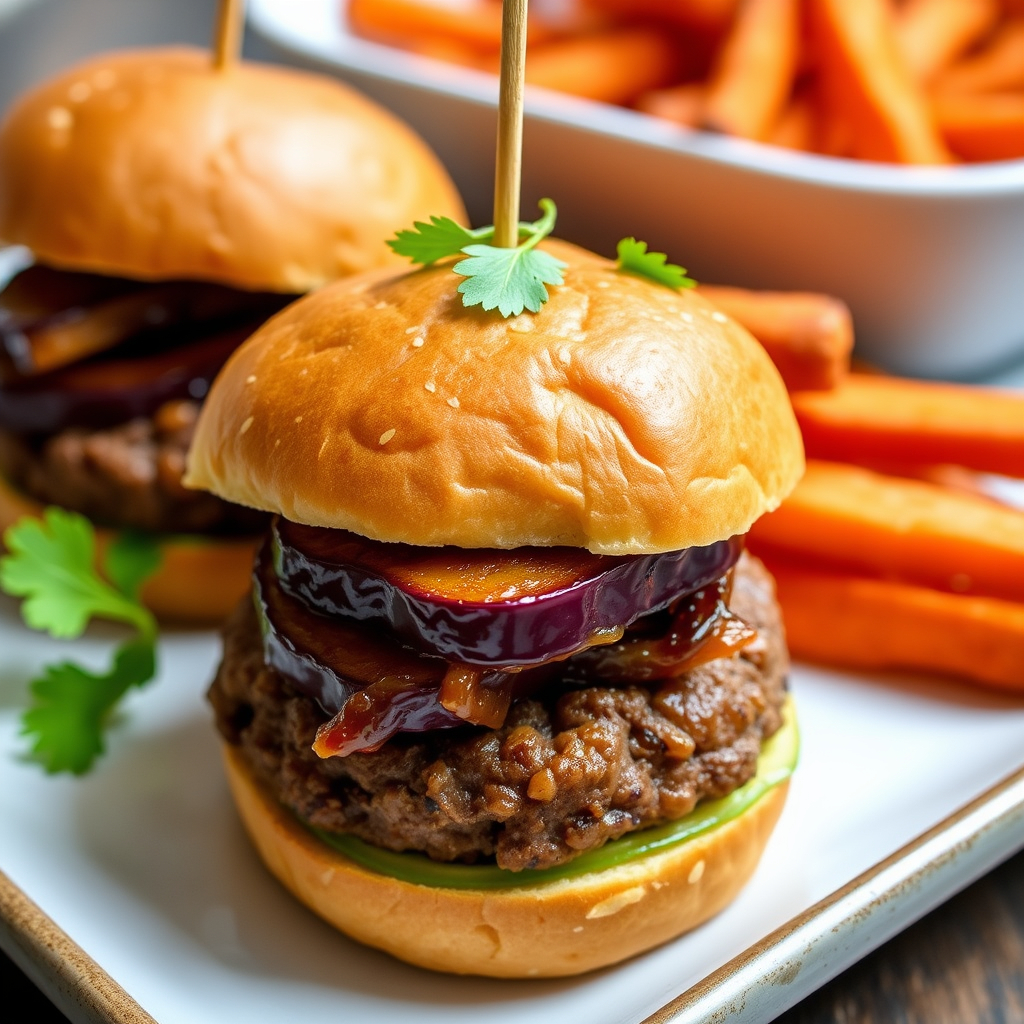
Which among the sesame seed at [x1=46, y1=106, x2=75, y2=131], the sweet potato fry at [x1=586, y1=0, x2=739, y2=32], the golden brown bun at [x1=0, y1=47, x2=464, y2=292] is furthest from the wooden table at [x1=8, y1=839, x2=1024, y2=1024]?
the sweet potato fry at [x1=586, y1=0, x2=739, y2=32]

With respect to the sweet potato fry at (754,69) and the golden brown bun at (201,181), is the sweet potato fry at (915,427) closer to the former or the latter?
the sweet potato fry at (754,69)

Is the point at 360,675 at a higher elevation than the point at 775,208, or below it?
below

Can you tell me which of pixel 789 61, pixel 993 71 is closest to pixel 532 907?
pixel 789 61

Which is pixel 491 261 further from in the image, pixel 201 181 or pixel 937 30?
pixel 937 30

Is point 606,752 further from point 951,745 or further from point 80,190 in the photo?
point 80,190

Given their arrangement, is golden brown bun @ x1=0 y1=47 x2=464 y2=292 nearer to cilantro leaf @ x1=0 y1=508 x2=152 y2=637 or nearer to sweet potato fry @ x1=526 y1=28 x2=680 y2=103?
cilantro leaf @ x1=0 y1=508 x2=152 y2=637

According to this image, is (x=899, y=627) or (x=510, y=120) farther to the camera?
(x=899, y=627)

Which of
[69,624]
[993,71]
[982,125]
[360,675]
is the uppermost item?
[993,71]
